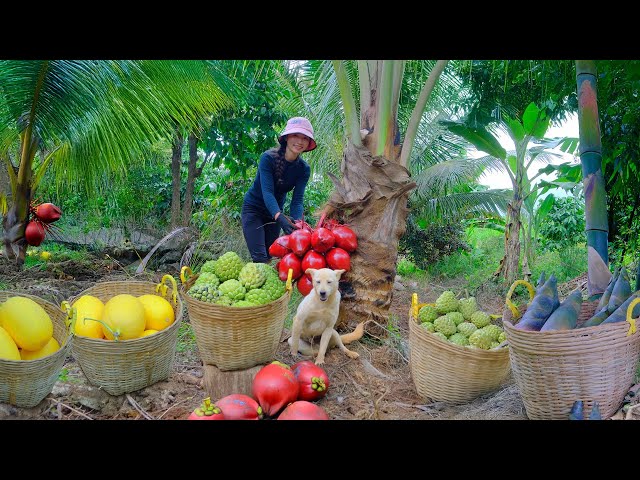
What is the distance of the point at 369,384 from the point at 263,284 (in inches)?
18.3

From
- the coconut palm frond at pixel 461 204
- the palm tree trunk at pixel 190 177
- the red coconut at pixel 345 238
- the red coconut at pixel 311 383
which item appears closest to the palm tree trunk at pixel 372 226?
the red coconut at pixel 345 238

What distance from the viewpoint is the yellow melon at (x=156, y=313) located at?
143 centimetres

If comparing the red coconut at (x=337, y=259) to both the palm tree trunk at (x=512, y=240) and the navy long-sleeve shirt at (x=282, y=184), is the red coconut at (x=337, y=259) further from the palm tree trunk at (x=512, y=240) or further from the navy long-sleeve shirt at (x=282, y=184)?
the palm tree trunk at (x=512, y=240)

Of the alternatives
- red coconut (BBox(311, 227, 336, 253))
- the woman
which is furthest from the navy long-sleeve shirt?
red coconut (BBox(311, 227, 336, 253))

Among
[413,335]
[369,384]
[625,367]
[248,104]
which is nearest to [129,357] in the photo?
[369,384]

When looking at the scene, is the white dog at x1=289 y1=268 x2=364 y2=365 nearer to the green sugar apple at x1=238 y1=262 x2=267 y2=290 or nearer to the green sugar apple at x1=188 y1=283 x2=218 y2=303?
the green sugar apple at x1=238 y1=262 x2=267 y2=290

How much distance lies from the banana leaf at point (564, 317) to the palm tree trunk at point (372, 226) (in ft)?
2.49

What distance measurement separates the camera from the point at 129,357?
138 cm

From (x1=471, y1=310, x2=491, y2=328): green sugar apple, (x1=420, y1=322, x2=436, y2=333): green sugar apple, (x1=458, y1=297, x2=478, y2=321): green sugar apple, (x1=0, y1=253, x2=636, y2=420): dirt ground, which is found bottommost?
(x1=0, y1=253, x2=636, y2=420): dirt ground

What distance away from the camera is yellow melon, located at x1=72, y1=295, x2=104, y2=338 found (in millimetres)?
1370

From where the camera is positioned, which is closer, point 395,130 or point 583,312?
point 583,312

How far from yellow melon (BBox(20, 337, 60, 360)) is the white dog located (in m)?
0.71

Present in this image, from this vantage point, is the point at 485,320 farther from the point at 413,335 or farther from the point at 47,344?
the point at 47,344

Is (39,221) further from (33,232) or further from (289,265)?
(289,265)
